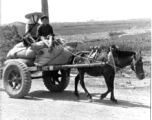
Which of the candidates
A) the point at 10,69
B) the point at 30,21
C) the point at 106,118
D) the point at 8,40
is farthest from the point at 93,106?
the point at 8,40

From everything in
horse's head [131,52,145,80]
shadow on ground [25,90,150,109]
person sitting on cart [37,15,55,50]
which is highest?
person sitting on cart [37,15,55,50]

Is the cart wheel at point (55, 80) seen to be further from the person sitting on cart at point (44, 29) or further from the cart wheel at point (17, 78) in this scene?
the person sitting on cart at point (44, 29)

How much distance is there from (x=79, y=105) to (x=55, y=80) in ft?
8.20

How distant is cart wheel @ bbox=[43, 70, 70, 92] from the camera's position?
34.2 ft

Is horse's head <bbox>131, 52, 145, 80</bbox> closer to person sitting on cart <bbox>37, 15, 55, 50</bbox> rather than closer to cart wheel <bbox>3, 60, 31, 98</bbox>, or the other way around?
person sitting on cart <bbox>37, 15, 55, 50</bbox>

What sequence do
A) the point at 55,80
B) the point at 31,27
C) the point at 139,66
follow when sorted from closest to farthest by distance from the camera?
1. the point at 139,66
2. the point at 31,27
3. the point at 55,80

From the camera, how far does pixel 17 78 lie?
31.3 feet

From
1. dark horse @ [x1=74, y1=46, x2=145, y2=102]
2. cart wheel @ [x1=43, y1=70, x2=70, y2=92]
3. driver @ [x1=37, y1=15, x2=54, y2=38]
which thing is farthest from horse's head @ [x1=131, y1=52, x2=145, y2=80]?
driver @ [x1=37, y1=15, x2=54, y2=38]

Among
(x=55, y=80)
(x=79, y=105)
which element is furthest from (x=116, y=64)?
(x=55, y=80)

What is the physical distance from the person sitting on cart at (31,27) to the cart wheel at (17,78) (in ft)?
2.73

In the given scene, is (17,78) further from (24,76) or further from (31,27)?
(31,27)

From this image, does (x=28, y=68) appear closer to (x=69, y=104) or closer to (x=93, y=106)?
(x=69, y=104)

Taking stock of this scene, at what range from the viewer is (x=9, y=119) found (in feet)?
22.9

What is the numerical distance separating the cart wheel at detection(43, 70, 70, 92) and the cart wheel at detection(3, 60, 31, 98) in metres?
1.17
